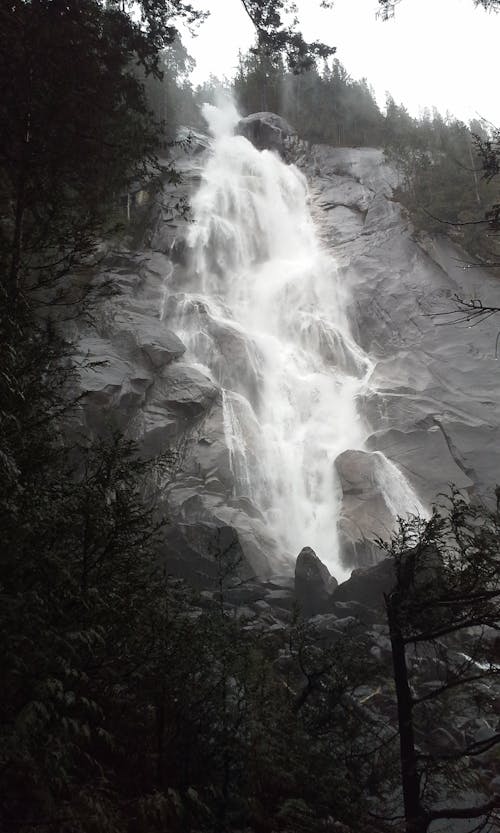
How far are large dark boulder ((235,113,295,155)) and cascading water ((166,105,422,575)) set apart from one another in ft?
22.1

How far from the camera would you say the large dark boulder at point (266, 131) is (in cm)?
4394

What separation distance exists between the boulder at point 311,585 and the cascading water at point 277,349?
2.65 m

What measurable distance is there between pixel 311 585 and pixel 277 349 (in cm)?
1387

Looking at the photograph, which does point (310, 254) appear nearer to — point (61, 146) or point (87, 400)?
point (87, 400)

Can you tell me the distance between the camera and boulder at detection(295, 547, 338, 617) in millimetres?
14148

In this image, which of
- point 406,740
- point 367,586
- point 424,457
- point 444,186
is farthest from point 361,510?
point 444,186

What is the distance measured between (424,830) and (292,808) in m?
1.45

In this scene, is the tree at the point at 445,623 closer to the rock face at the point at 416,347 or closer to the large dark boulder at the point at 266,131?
the rock face at the point at 416,347

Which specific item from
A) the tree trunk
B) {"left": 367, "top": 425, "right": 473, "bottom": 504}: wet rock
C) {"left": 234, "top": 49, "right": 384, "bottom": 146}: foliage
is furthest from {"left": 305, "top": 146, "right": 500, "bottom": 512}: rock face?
the tree trunk

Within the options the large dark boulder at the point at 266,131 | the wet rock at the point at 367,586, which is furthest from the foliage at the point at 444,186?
the wet rock at the point at 367,586

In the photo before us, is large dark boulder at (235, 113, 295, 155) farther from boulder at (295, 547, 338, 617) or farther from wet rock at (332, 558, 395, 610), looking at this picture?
wet rock at (332, 558, 395, 610)

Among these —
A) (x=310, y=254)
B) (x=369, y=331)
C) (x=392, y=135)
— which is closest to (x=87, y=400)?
(x=369, y=331)

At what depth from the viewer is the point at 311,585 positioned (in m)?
14.4

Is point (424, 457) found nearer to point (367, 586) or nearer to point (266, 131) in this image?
point (367, 586)
